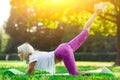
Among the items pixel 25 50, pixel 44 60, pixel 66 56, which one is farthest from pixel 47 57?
pixel 25 50

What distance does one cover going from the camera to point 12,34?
65375 mm

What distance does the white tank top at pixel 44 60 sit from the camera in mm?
9203

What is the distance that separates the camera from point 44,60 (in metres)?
9.31

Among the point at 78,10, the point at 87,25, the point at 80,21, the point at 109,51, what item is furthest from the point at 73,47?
the point at 109,51

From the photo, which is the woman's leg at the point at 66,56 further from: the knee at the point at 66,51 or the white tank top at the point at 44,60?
the white tank top at the point at 44,60

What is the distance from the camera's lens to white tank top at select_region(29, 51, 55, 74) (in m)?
9.20

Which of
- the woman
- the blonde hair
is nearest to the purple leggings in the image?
the woman

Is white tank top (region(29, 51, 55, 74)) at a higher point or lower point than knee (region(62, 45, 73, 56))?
lower

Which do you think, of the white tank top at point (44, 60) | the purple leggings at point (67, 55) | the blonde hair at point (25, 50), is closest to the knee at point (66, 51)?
the purple leggings at point (67, 55)

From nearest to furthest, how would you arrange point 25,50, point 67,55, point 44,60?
point 25,50 < point 44,60 < point 67,55

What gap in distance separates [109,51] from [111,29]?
29.3m

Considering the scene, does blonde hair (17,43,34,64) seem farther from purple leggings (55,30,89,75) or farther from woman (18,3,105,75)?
purple leggings (55,30,89,75)

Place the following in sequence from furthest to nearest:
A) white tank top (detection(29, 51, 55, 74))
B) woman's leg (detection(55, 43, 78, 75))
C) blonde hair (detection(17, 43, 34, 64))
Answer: woman's leg (detection(55, 43, 78, 75)), white tank top (detection(29, 51, 55, 74)), blonde hair (detection(17, 43, 34, 64))

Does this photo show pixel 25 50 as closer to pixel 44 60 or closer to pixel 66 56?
pixel 44 60
